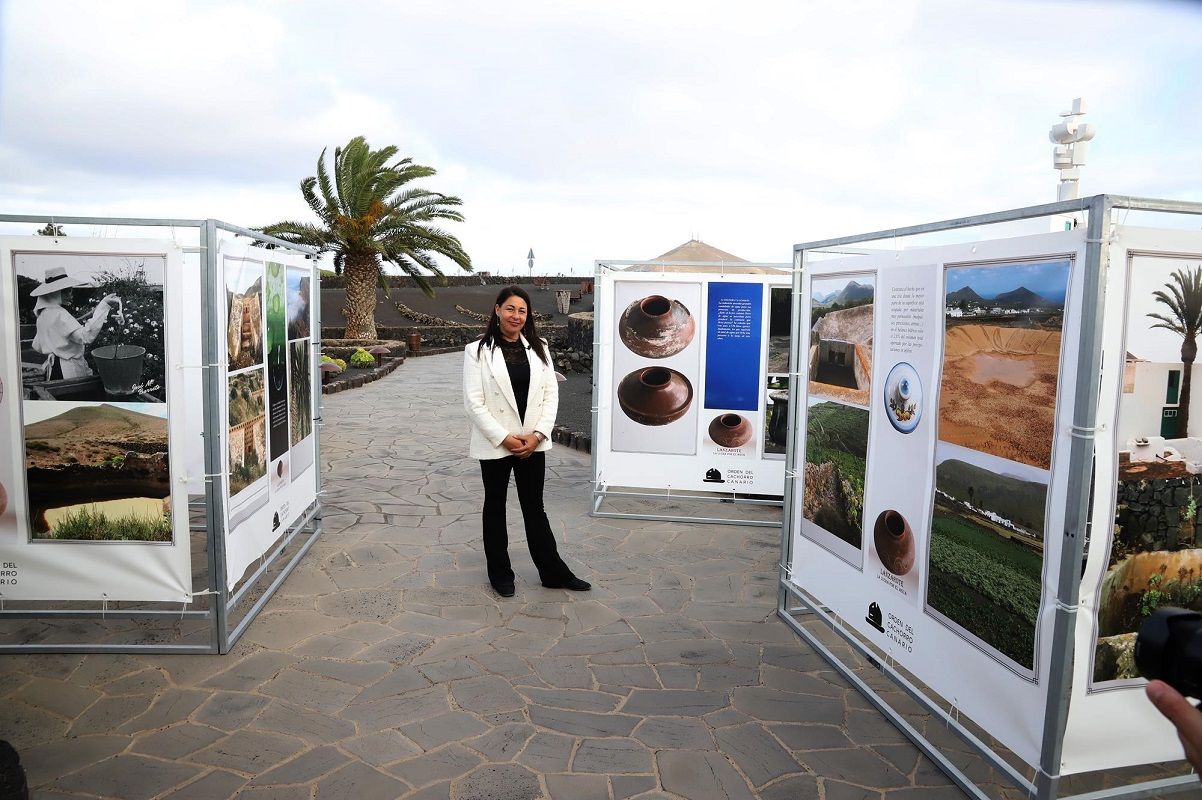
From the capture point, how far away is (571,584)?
504 centimetres

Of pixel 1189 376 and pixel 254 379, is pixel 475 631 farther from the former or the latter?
pixel 1189 376

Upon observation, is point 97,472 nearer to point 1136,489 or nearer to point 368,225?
point 1136,489

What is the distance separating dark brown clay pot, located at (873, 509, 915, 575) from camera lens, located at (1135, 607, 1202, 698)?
191 centimetres

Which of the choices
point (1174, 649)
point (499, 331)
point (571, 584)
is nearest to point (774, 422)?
point (571, 584)

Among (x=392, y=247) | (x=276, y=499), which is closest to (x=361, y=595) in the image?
(x=276, y=499)


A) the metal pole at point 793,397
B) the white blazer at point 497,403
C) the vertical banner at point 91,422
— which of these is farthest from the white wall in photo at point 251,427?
→ the metal pole at point 793,397

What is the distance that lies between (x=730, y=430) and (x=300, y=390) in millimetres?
3243

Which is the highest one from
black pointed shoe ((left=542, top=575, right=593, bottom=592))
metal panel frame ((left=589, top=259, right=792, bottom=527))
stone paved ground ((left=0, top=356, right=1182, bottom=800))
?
metal panel frame ((left=589, top=259, right=792, bottom=527))

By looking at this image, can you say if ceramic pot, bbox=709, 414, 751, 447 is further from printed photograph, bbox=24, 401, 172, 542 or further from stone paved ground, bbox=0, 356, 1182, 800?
printed photograph, bbox=24, 401, 172, 542

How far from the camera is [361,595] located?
16.1 ft

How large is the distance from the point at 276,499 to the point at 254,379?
0.85 metres

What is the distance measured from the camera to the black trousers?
4.80m

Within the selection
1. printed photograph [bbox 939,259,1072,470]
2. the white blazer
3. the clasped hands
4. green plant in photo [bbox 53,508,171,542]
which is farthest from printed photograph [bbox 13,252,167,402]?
printed photograph [bbox 939,259,1072,470]

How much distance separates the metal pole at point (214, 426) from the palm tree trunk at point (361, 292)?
19457 millimetres
